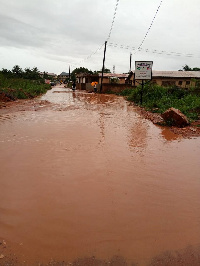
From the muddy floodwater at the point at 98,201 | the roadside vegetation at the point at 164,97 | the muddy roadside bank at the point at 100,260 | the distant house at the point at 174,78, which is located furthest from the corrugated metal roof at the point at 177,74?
the muddy roadside bank at the point at 100,260

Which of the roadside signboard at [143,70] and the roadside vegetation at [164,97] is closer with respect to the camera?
the roadside vegetation at [164,97]

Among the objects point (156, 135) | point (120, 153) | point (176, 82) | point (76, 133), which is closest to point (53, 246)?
point (120, 153)

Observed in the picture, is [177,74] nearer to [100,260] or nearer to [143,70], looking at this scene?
[143,70]

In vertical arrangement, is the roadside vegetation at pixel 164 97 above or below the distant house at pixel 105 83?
below

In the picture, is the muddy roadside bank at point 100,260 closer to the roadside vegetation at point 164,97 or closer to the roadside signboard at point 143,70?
the roadside vegetation at point 164,97

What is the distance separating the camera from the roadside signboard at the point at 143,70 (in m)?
14.3

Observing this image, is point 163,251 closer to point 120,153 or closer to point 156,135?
point 120,153

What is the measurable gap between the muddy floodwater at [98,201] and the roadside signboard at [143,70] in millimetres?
9824

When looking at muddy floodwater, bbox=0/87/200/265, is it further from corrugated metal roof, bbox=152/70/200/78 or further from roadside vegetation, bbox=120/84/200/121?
corrugated metal roof, bbox=152/70/200/78

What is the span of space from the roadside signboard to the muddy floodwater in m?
9.82

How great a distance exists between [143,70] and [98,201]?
13.0m

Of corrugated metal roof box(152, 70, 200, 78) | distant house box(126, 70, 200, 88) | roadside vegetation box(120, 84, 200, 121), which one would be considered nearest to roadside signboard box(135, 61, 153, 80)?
roadside vegetation box(120, 84, 200, 121)

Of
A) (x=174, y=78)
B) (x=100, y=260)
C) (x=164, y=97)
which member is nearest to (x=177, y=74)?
(x=174, y=78)

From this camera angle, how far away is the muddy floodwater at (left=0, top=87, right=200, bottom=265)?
2.17m
